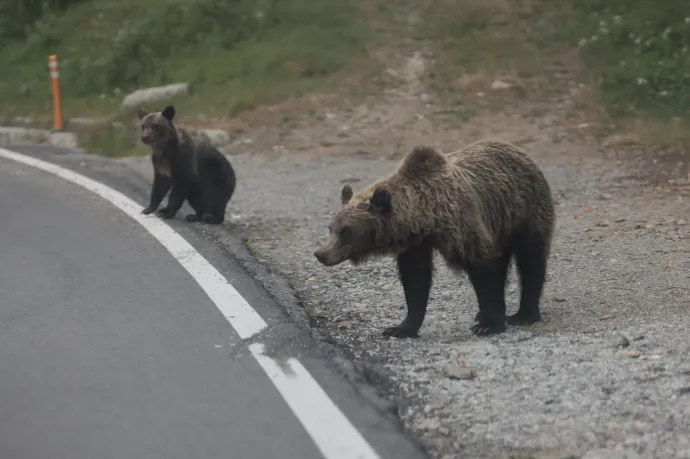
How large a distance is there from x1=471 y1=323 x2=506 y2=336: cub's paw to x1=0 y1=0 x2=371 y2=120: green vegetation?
10898 millimetres

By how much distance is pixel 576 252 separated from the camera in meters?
9.07

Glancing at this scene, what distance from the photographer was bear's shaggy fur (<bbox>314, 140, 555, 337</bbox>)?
6336 millimetres

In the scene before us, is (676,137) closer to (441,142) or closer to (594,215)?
(441,142)

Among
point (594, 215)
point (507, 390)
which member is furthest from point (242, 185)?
point (507, 390)

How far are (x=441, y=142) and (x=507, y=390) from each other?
33.4 ft

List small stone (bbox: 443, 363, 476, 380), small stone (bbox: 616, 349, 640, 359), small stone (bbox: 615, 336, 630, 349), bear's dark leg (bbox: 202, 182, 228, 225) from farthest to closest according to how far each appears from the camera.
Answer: bear's dark leg (bbox: 202, 182, 228, 225) < small stone (bbox: 615, 336, 630, 349) < small stone (bbox: 616, 349, 640, 359) < small stone (bbox: 443, 363, 476, 380)

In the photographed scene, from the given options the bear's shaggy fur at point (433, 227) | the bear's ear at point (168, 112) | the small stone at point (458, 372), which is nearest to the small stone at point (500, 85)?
the bear's ear at point (168, 112)

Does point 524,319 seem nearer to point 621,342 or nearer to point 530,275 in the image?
point 530,275

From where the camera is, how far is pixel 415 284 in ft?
20.9

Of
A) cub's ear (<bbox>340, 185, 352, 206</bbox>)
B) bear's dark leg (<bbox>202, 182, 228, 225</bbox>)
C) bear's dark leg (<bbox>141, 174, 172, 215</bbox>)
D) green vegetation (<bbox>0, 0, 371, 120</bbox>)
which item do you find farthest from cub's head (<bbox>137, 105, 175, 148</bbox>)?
green vegetation (<bbox>0, 0, 371, 120</bbox>)

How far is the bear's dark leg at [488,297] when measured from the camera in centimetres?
648

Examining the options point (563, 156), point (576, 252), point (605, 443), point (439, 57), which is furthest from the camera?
point (439, 57)

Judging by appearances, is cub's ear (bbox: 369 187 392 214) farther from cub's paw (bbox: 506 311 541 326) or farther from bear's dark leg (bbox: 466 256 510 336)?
cub's paw (bbox: 506 311 541 326)

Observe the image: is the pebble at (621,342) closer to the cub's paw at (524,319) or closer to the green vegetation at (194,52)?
the cub's paw at (524,319)
